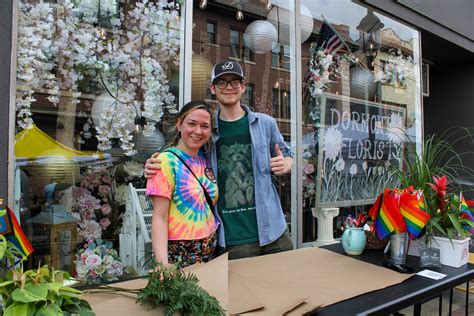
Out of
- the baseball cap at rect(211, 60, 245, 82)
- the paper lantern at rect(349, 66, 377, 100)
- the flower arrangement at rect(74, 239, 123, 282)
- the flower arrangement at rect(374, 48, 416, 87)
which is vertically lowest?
the flower arrangement at rect(74, 239, 123, 282)

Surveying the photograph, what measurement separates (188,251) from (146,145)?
1.78 metres

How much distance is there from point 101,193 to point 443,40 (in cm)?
473

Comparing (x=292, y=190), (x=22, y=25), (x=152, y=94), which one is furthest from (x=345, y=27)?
(x=22, y=25)

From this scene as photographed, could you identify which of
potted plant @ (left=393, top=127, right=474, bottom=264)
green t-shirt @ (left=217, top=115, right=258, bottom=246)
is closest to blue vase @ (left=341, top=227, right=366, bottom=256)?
potted plant @ (left=393, top=127, right=474, bottom=264)

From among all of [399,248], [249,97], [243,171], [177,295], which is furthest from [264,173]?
[249,97]

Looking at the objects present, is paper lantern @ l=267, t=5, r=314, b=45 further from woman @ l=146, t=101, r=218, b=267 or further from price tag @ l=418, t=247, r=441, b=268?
price tag @ l=418, t=247, r=441, b=268

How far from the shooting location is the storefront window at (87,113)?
8.67ft

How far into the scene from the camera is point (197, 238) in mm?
1661

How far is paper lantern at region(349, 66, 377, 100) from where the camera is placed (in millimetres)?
4641

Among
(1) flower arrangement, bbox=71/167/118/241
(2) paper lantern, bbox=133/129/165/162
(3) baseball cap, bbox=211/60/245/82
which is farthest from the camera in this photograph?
(2) paper lantern, bbox=133/129/165/162

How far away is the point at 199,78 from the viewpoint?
11.4 feet

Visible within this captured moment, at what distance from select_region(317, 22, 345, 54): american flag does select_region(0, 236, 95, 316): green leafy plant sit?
4006 millimetres

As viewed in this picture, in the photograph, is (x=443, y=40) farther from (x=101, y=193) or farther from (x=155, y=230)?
(x=155, y=230)

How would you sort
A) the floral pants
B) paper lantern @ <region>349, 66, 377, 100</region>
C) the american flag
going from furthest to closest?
paper lantern @ <region>349, 66, 377, 100</region>, the american flag, the floral pants
